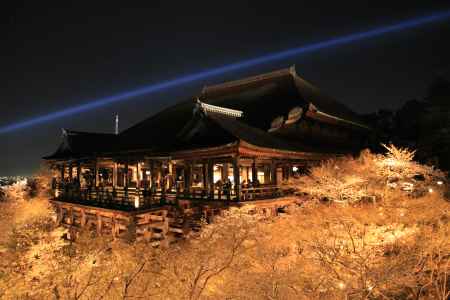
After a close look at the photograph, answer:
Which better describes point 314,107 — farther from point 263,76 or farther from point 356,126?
point 263,76

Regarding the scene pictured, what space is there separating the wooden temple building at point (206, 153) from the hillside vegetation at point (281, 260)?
2.31 m

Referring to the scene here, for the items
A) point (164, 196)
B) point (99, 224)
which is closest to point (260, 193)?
point (164, 196)

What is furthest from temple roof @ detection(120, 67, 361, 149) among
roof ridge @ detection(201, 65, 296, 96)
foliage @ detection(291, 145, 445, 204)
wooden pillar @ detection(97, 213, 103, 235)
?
foliage @ detection(291, 145, 445, 204)

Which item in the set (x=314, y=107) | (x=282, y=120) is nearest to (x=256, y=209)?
(x=282, y=120)

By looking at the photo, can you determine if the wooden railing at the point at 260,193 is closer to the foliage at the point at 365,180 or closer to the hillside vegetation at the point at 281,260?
the hillside vegetation at the point at 281,260

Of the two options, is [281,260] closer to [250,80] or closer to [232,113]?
[232,113]

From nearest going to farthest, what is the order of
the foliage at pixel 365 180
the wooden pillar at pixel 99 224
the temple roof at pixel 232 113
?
the foliage at pixel 365 180 < the wooden pillar at pixel 99 224 < the temple roof at pixel 232 113

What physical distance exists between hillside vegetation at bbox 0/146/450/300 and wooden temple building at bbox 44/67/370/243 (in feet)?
7.58

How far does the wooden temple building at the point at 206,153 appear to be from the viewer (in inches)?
670

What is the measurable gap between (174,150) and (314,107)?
11.3 m

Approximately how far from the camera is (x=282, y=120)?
2286cm

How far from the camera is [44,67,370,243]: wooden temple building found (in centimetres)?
1702

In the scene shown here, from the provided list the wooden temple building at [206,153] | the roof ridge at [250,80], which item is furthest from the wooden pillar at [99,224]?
the roof ridge at [250,80]

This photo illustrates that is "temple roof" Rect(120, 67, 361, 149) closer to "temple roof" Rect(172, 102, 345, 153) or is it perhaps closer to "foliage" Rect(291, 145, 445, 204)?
"temple roof" Rect(172, 102, 345, 153)
